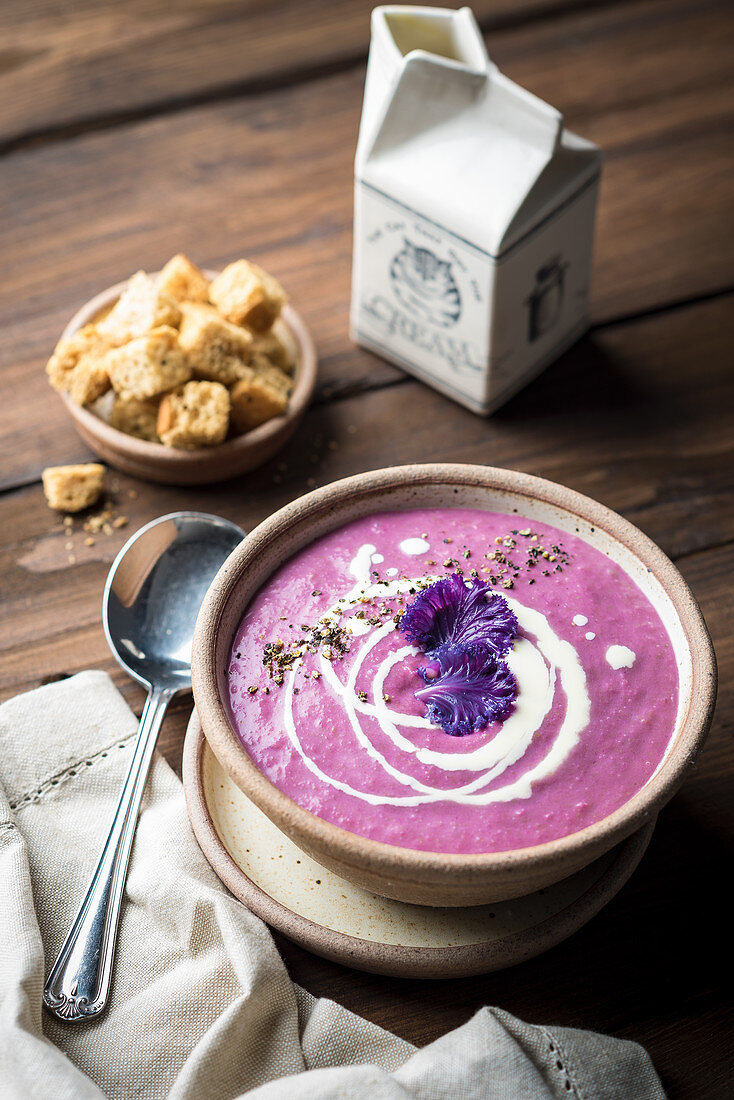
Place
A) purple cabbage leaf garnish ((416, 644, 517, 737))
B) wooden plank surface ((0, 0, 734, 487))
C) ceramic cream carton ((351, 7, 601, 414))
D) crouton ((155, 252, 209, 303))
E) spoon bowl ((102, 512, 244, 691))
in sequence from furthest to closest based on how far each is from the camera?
wooden plank surface ((0, 0, 734, 487)), crouton ((155, 252, 209, 303)), ceramic cream carton ((351, 7, 601, 414)), spoon bowl ((102, 512, 244, 691)), purple cabbage leaf garnish ((416, 644, 517, 737))

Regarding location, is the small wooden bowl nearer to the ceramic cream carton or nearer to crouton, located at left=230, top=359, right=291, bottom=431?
crouton, located at left=230, top=359, right=291, bottom=431

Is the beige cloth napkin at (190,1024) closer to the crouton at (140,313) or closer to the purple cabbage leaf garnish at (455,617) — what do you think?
the purple cabbage leaf garnish at (455,617)

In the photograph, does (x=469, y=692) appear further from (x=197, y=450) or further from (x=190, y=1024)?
(x=197, y=450)

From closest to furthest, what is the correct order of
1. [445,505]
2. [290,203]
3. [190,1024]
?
[190,1024]
[445,505]
[290,203]

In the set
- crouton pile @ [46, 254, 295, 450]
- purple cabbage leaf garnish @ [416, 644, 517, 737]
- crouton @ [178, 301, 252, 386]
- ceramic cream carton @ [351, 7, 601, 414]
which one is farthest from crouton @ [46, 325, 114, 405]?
purple cabbage leaf garnish @ [416, 644, 517, 737]

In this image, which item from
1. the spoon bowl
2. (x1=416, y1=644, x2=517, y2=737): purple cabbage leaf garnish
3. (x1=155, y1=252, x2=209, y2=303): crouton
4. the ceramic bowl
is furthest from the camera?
(x1=155, y1=252, x2=209, y2=303): crouton

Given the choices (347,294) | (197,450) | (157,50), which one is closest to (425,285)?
(347,294)
